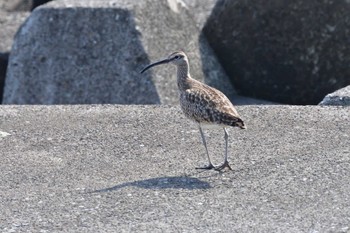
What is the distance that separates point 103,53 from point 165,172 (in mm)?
4393

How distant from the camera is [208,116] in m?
9.11

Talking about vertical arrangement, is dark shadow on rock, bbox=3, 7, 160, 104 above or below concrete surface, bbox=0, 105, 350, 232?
below

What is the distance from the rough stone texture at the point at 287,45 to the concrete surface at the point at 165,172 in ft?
8.92

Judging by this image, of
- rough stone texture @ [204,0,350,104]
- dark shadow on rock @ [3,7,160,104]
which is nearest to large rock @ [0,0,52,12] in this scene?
dark shadow on rock @ [3,7,160,104]

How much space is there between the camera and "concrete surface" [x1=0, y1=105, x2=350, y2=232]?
8.09 meters

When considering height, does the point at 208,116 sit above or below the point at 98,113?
above

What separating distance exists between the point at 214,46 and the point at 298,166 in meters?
4.88

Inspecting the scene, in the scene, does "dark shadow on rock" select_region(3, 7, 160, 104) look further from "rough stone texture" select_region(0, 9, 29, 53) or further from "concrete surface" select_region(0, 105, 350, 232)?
"concrete surface" select_region(0, 105, 350, 232)

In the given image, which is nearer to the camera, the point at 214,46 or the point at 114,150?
the point at 114,150

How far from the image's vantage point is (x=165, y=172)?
9.12 metres

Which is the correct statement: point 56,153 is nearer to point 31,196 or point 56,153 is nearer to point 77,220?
point 31,196

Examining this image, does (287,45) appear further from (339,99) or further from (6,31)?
(6,31)

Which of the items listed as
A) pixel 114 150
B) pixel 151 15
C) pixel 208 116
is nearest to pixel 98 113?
pixel 114 150

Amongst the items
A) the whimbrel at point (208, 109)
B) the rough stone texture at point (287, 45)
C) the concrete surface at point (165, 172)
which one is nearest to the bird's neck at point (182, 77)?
the whimbrel at point (208, 109)
